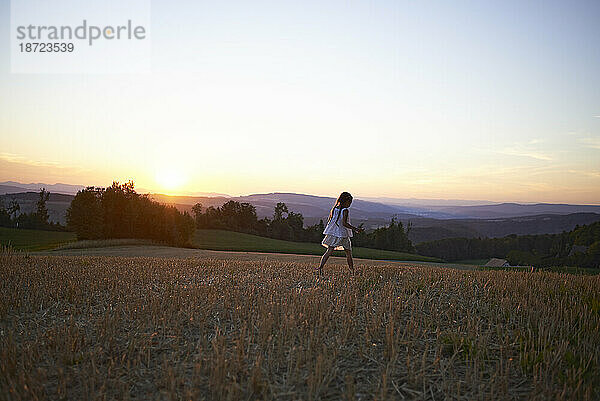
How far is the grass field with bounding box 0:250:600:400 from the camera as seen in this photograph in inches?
163

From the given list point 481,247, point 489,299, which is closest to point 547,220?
point 481,247

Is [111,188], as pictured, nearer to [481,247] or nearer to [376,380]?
[376,380]

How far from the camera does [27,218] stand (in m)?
56.5

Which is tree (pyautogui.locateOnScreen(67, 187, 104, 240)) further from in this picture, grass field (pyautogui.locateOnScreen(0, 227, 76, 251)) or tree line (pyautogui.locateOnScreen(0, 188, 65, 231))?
tree line (pyautogui.locateOnScreen(0, 188, 65, 231))

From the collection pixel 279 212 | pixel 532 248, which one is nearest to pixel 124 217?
pixel 279 212

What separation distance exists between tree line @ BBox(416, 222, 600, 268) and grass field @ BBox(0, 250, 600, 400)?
91.5 feet

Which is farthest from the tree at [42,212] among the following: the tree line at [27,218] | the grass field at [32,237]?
the grass field at [32,237]

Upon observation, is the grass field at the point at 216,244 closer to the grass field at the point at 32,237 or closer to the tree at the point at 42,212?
the grass field at the point at 32,237

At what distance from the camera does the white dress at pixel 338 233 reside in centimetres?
1109

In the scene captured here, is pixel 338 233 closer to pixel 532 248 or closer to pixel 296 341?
pixel 296 341

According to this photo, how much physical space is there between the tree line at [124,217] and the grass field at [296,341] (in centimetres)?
3149

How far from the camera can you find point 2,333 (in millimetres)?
5477

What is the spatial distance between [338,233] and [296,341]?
234 inches

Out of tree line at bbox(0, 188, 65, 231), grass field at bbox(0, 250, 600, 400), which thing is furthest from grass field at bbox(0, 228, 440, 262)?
grass field at bbox(0, 250, 600, 400)
